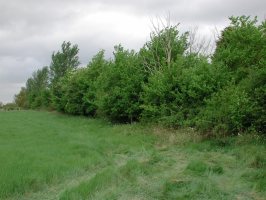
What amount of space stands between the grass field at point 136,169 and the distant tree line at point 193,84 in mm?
1024

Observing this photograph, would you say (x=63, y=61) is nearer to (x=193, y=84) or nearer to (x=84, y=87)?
(x=84, y=87)

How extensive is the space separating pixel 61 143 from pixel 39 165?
515 centimetres

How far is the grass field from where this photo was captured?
7797mm

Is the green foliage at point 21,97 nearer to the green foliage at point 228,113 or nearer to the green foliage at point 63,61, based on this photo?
the green foliage at point 63,61

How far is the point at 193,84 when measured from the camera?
17609mm

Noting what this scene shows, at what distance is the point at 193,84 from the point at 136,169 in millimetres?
8674

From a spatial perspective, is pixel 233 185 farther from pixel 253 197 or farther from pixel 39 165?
pixel 39 165

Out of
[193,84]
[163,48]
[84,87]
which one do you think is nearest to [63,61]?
[84,87]

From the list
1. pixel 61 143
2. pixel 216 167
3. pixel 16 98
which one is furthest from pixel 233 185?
pixel 16 98

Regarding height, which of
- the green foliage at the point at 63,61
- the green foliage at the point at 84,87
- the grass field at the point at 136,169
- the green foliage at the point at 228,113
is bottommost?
the grass field at the point at 136,169

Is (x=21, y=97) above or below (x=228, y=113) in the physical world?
above

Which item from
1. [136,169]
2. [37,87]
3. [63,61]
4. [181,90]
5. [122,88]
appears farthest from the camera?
[37,87]

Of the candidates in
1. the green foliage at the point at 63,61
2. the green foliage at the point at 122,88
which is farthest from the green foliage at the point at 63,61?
the green foliage at the point at 122,88

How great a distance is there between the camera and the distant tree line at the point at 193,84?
46.6ft
